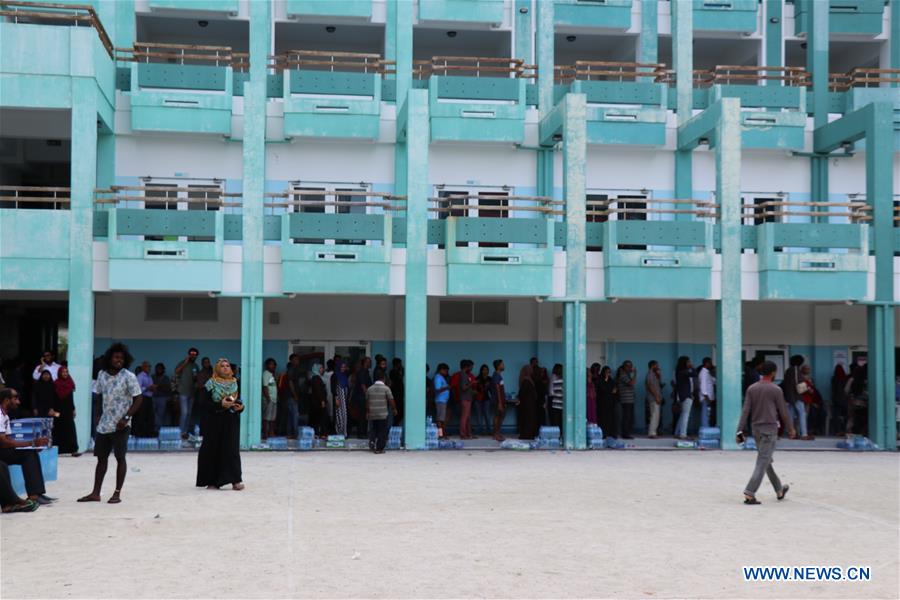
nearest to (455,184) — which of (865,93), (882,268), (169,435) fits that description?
(169,435)

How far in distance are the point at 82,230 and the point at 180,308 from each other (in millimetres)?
4643

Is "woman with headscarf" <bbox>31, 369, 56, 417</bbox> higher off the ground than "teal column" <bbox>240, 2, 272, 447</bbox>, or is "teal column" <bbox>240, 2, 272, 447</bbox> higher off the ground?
"teal column" <bbox>240, 2, 272, 447</bbox>

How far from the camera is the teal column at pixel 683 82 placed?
25.6m

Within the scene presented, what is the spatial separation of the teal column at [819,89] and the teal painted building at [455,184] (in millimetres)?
57

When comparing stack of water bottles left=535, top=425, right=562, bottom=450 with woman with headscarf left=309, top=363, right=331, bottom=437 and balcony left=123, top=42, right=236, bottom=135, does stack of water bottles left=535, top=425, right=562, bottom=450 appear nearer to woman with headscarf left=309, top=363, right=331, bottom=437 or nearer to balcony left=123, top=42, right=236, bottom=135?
woman with headscarf left=309, top=363, right=331, bottom=437

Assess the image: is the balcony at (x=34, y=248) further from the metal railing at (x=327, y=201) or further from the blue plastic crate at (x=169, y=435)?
the metal railing at (x=327, y=201)

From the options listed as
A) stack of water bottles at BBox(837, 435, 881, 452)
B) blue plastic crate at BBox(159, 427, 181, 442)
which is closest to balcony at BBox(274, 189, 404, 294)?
blue plastic crate at BBox(159, 427, 181, 442)

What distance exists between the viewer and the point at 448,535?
1076 cm

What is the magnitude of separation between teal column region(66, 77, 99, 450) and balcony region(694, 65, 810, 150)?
47.2 ft

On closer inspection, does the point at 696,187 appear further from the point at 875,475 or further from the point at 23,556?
the point at 23,556

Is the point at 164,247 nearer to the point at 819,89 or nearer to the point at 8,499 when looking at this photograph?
the point at 8,499

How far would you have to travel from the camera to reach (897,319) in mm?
26547

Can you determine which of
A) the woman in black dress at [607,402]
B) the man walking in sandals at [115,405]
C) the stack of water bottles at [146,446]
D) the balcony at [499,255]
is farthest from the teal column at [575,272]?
the man walking in sandals at [115,405]

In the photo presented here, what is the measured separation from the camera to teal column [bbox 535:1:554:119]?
987 inches
